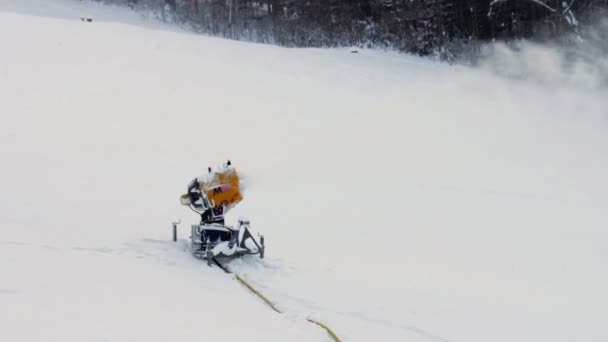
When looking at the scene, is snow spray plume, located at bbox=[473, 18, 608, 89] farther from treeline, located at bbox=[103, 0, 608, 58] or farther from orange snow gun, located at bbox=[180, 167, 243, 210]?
orange snow gun, located at bbox=[180, 167, 243, 210]

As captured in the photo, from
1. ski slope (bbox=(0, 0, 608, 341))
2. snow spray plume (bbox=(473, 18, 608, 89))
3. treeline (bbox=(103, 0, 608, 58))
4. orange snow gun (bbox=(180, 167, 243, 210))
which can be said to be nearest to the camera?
ski slope (bbox=(0, 0, 608, 341))

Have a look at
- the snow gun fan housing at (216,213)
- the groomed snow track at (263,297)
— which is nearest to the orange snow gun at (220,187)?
the snow gun fan housing at (216,213)

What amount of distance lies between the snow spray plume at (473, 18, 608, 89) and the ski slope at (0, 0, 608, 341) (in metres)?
0.52

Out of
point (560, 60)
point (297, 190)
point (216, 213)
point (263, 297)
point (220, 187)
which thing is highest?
point (560, 60)

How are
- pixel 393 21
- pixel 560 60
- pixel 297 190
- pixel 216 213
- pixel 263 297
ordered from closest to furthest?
pixel 263 297 < pixel 216 213 < pixel 297 190 < pixel 560 60 < pixel 393 21

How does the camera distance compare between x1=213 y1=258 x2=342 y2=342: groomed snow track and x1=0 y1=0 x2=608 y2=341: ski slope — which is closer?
x1=213 y1=258 x2=342 y2=342: groomed snow track

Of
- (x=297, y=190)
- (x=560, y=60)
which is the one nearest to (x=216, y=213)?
(x=297, y=190)

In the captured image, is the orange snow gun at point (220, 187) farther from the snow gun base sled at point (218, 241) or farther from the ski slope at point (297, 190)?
the ski slope at point (297, 190)

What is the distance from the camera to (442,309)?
6871 millimetres

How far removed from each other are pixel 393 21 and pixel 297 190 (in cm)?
1767

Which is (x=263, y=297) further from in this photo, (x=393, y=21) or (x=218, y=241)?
(x=393, y=21)

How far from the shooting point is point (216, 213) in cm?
763

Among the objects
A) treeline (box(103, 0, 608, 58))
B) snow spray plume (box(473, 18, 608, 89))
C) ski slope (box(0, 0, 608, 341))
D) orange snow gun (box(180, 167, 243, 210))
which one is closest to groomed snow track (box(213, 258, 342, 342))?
ski slope (box(0, 0, 608, 341))

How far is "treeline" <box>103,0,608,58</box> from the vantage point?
23656 millimetres
